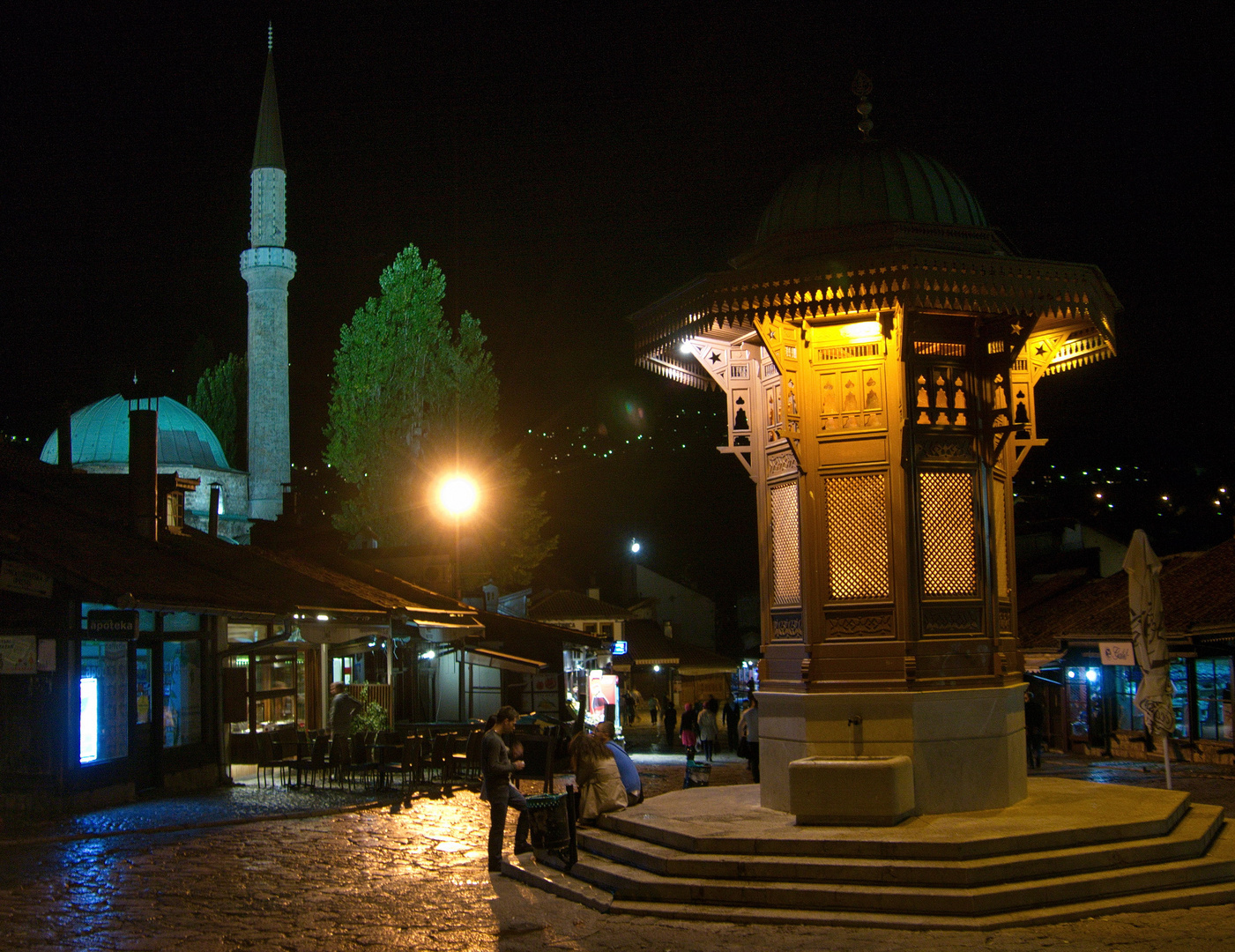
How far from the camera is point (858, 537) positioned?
35.5ft

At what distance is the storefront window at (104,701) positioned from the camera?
15.5 metres

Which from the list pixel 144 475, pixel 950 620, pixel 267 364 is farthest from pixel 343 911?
pixel 267 364

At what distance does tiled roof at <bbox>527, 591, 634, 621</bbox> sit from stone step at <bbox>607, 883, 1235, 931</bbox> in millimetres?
29277

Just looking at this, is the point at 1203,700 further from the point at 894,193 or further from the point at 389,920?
the point at 389,920

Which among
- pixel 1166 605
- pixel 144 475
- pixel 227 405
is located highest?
Answer: pixel 227 405

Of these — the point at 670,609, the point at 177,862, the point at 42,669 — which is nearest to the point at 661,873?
the point at 177,862

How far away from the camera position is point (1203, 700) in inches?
861

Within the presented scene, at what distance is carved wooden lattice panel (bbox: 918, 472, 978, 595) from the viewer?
10734 millimetres

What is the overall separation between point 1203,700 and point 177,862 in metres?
18.7

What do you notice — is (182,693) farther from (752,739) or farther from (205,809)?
(752,739)

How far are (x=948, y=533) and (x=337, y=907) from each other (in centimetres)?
628

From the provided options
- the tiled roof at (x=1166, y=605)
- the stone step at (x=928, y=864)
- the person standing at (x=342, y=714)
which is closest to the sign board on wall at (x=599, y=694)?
the tiled roof at (x=1166, y=605)

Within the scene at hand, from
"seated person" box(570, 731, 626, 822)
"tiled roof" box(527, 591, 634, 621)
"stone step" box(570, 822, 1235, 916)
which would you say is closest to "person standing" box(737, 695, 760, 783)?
"seated person" box(570, 731, 626, 822)

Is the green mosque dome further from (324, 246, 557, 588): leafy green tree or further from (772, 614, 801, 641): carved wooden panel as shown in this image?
(772, 614, 801, 641): carved wooden panel
